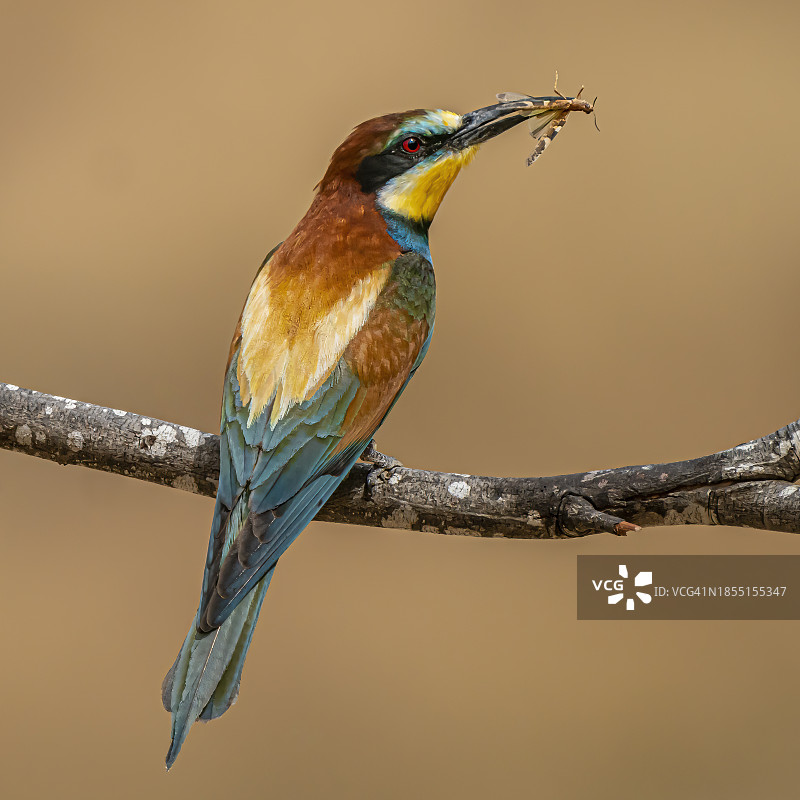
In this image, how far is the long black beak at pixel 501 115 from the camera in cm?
122

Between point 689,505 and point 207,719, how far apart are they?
0.56 metres

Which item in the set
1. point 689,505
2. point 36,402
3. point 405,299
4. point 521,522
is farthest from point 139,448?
point 689,505

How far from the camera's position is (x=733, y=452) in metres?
0.86

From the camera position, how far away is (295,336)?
1.05 m

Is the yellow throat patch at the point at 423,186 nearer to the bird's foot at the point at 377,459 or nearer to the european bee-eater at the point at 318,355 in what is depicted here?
the european bee-eater at the point at 318,355

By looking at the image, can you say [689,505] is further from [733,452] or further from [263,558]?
[263,558]

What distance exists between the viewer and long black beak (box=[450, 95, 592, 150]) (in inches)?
48.0

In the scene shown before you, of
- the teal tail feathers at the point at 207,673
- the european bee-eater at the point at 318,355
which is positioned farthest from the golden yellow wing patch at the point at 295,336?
the teal tail feathers at the point at 207,673

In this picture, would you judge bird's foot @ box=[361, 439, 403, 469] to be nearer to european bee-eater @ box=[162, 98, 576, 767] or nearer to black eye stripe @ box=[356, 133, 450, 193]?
european bee-eater @ box=[162, 98, 576, 767]

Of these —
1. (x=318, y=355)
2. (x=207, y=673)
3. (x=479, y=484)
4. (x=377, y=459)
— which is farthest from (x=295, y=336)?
(x=207, y=673)

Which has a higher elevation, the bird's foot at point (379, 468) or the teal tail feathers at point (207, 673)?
the bird's foot at point (379, 468)

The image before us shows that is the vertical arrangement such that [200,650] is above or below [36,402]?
below

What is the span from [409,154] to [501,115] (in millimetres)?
158

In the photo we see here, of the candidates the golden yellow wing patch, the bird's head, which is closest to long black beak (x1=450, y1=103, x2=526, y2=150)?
the bird's head
